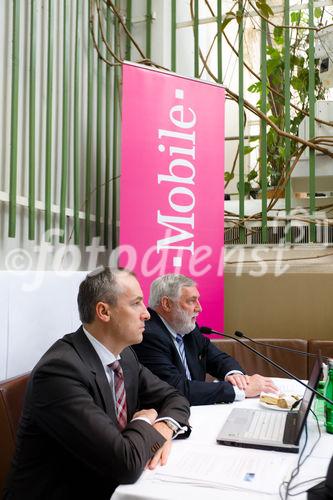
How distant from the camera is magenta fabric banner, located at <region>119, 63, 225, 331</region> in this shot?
9.70 feet

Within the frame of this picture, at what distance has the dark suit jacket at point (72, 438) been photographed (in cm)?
111

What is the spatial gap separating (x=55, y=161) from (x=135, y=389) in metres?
1.85

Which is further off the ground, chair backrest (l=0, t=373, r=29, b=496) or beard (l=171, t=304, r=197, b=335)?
beard (l=171, t=304, r=197, b=335)

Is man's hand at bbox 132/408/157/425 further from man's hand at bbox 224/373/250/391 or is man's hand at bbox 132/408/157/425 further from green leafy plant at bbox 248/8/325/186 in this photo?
green leafy plant at bbox 248/8/325/186

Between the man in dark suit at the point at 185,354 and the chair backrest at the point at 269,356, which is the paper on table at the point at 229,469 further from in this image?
the chair backrest at the point at 269,356

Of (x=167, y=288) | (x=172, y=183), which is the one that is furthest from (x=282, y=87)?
(x=167, y=288)

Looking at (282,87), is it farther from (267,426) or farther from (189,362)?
(267,426)

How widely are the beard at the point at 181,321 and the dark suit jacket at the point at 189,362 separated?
0.06 meters

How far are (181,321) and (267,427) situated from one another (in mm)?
859

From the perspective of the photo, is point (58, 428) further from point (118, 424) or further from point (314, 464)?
point (314, 464)

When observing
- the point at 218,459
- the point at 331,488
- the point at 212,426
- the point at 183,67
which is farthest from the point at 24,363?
the point at 183,67

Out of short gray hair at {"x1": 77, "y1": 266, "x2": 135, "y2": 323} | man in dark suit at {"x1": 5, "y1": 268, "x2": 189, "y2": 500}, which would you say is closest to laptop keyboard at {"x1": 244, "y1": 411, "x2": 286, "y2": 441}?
man in dark suit at {"x1": 5, "y1": 268, "x2": 189, "y2": 500}

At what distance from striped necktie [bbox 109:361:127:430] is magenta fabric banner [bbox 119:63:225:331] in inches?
58.3

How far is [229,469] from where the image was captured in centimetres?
109
